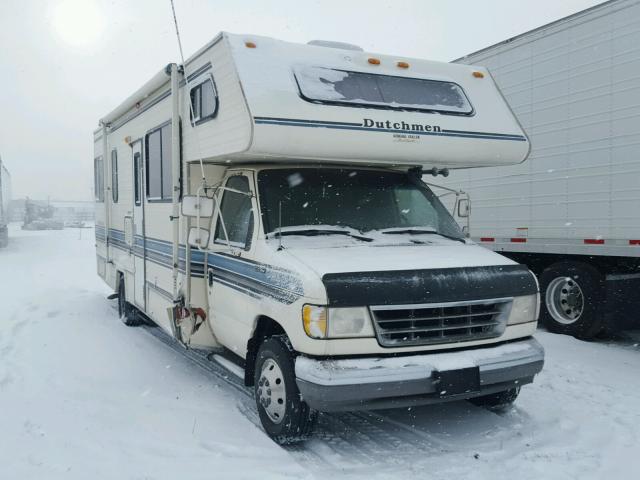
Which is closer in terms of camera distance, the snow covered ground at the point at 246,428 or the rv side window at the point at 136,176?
the snow covered ground at the point at 246,428

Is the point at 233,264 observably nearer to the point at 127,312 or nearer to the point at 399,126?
the point at 399,126

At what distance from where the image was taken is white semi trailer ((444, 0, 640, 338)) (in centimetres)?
709

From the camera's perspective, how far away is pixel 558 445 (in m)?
4.63

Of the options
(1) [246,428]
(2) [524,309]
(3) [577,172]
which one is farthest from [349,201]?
(3) [577,172]

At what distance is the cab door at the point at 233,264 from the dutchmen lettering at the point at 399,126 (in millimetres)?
1116

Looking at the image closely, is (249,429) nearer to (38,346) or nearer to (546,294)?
(38,346)

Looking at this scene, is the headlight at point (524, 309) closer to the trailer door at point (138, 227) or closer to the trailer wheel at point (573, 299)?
the trailer wheel at point (573, 299)

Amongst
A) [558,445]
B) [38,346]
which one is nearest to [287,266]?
[558,445]

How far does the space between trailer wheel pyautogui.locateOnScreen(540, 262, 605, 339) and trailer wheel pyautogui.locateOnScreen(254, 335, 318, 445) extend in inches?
185

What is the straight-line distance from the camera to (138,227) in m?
7.82

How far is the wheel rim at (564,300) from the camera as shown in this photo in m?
8.07

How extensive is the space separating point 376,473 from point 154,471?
150cm

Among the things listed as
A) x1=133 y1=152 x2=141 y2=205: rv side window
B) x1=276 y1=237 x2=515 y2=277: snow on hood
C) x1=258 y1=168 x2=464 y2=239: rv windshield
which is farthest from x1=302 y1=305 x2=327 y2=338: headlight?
x1=133 y1=152 x2=141 y2=205: rv side window

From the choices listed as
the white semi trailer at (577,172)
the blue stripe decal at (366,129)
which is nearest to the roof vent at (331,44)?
the blue stripe decal at (366,129)
